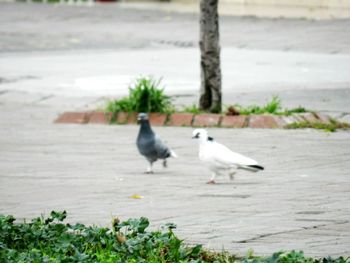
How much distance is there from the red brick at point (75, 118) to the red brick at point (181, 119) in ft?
3.90

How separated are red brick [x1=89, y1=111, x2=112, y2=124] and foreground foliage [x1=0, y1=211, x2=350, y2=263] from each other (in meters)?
7.25

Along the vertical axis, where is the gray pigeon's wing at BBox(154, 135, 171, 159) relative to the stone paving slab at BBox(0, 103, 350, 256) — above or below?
above

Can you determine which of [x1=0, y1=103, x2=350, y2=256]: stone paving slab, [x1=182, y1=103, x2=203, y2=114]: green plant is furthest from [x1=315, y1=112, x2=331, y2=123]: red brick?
[x1=182, y1=103, x2=203, y2=114]: green plant

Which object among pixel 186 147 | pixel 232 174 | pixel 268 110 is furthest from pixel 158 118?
pixel 232 174

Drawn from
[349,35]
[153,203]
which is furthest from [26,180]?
[349,35]

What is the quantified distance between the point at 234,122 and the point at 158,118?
94cm

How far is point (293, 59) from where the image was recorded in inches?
831

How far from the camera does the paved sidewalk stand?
895 cm

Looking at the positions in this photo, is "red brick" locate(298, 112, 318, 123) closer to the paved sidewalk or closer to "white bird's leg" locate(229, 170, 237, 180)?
the paved sidewalk

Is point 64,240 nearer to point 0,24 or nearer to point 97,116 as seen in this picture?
point 97,116

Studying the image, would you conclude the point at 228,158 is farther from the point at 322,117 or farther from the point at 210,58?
the point at 210,58

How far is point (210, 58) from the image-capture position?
14906mm

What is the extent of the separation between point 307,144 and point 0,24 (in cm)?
1718

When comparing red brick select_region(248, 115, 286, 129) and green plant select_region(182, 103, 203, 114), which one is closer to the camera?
red brick select_region(248, 115, 286, 129)
